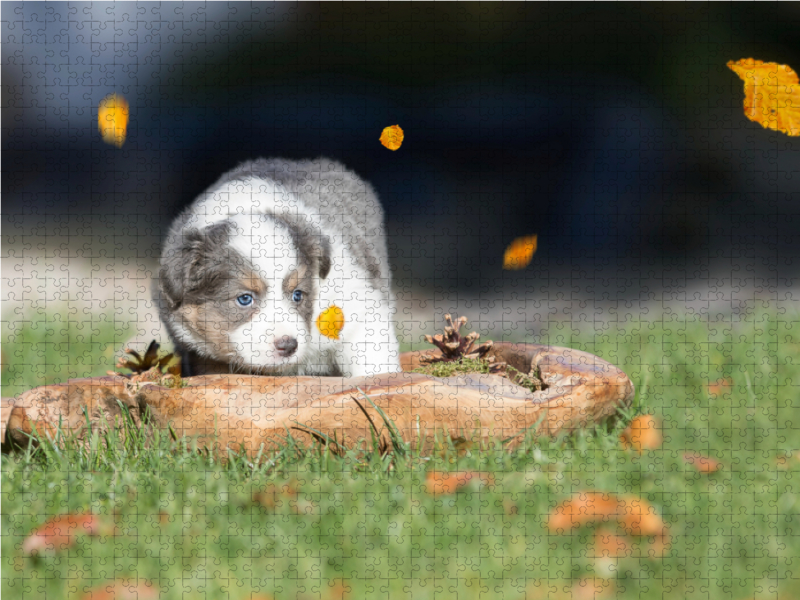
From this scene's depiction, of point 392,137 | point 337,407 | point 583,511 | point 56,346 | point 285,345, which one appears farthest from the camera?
point 392,137

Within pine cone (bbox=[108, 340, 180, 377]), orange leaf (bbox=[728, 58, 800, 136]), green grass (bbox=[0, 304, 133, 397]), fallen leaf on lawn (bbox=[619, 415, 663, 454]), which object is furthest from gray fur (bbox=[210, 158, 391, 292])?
orange leaf (bbox=[728, 58, 800, 136])

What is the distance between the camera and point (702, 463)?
2.89m

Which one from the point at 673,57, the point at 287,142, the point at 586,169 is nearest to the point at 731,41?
the point at 673,57

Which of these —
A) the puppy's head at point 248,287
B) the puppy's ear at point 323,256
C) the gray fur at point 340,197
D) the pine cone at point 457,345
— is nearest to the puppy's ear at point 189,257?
the puppy's head at point 248,287

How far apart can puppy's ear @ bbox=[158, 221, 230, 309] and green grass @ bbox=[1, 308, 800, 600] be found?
88 cm

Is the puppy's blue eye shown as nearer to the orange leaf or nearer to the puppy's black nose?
the puppy's black nose

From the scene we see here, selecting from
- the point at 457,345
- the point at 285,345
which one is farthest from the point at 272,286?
the point at 457,345

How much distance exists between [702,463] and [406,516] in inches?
45.2

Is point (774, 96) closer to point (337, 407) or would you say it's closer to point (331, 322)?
point (331, 322)

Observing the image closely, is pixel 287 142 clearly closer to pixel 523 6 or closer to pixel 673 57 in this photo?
pixel 523 6

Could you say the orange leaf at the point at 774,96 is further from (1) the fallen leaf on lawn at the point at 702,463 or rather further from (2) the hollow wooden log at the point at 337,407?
(1) the fallen leaf on lawn at the point at 702,463

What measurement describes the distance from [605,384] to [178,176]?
473cm

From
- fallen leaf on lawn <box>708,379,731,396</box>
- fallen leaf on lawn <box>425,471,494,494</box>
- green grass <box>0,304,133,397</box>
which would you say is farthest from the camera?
green grass <box>0,304,133,397</box>

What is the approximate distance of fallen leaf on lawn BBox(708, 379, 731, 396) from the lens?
3.88 metres
